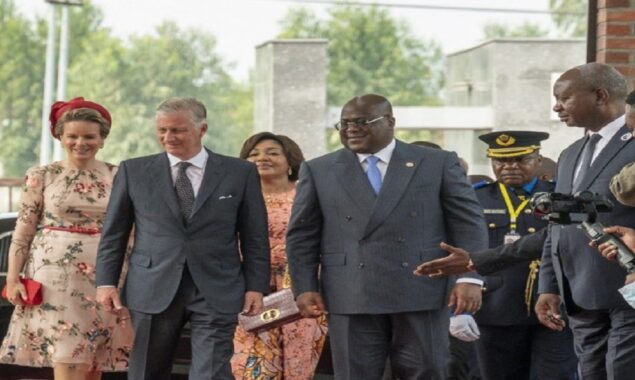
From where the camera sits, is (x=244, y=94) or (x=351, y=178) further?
(x=244, y=94)

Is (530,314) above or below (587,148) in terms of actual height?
below

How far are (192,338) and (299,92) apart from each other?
31.9 m

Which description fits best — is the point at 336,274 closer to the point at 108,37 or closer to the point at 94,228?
the point at 94,228

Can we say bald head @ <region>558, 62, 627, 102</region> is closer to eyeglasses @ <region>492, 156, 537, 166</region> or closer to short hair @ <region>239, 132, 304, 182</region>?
eyeglasses @ <region>492, 156, 537, 166</region>

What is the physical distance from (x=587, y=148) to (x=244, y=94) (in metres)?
82.6

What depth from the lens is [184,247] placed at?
8.15 metres

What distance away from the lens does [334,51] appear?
89188 millimetres

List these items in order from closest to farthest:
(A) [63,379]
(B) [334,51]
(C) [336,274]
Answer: (C) [336,274] → (A) [63,379] → (B) [334,51]

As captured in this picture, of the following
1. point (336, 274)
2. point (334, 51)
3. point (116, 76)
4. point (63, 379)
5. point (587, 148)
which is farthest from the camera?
point (334, 51)

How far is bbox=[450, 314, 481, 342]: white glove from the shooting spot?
9.27 meters

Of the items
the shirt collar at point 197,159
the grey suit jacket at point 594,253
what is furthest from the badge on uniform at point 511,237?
the shirt collar at point 197,159

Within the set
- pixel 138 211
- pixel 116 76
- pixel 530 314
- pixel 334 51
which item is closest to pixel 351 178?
pixel 138 211

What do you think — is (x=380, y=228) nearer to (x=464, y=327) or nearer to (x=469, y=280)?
(x=469, y=280)

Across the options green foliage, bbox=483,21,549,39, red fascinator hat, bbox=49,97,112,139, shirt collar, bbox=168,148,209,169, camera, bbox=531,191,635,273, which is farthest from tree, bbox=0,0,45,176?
camera, bbox=531,191,635,273
